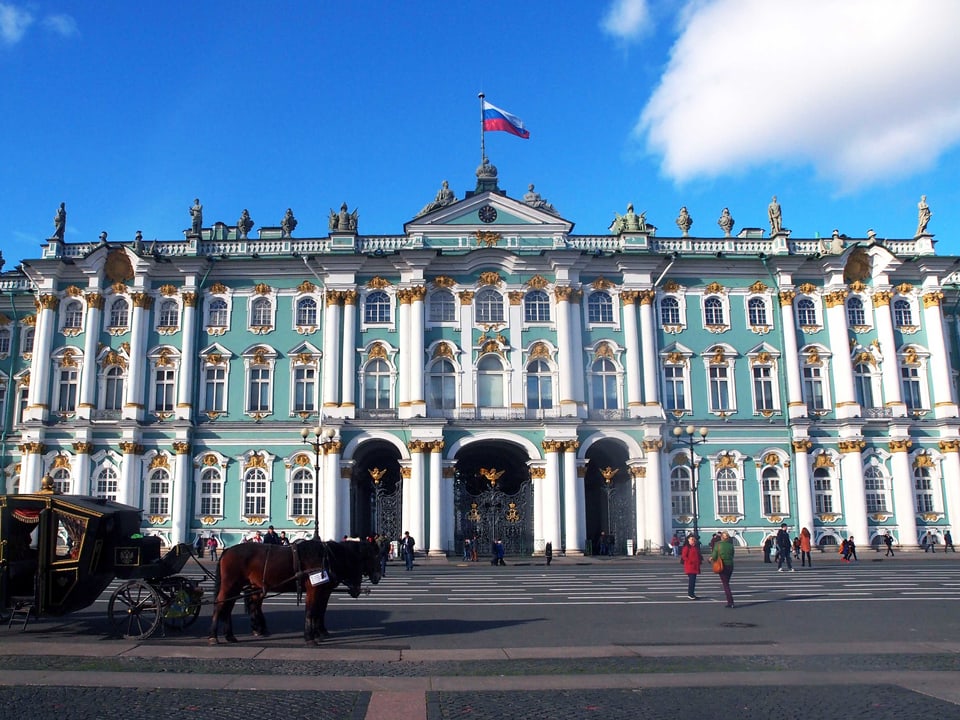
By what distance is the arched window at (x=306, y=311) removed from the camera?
46.6 m

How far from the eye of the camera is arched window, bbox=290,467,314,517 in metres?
44.4

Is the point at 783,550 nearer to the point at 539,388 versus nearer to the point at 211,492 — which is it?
the point at 539,388

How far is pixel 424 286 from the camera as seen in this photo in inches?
1789

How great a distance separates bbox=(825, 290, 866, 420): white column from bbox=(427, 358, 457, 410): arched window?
21121 millimetres

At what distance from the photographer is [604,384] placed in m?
45.4

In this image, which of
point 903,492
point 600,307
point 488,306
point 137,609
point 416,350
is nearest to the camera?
point 137,609

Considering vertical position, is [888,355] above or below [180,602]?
above

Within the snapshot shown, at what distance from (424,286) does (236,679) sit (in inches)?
1369

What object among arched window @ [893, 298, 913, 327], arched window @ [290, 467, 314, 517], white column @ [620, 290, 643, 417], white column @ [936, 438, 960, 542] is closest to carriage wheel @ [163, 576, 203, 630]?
arched window @ [290, 467, 314, 517]

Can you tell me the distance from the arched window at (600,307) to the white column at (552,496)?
25.2 feet

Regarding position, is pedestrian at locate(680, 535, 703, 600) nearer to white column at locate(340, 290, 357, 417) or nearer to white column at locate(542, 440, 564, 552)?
white column at locate(542, 440, 564, 552)

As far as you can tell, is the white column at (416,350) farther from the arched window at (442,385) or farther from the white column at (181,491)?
the white column at (181,491)

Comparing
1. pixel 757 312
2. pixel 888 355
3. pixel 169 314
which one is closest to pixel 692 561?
pixel 757 312

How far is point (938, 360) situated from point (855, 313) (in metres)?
5.10
